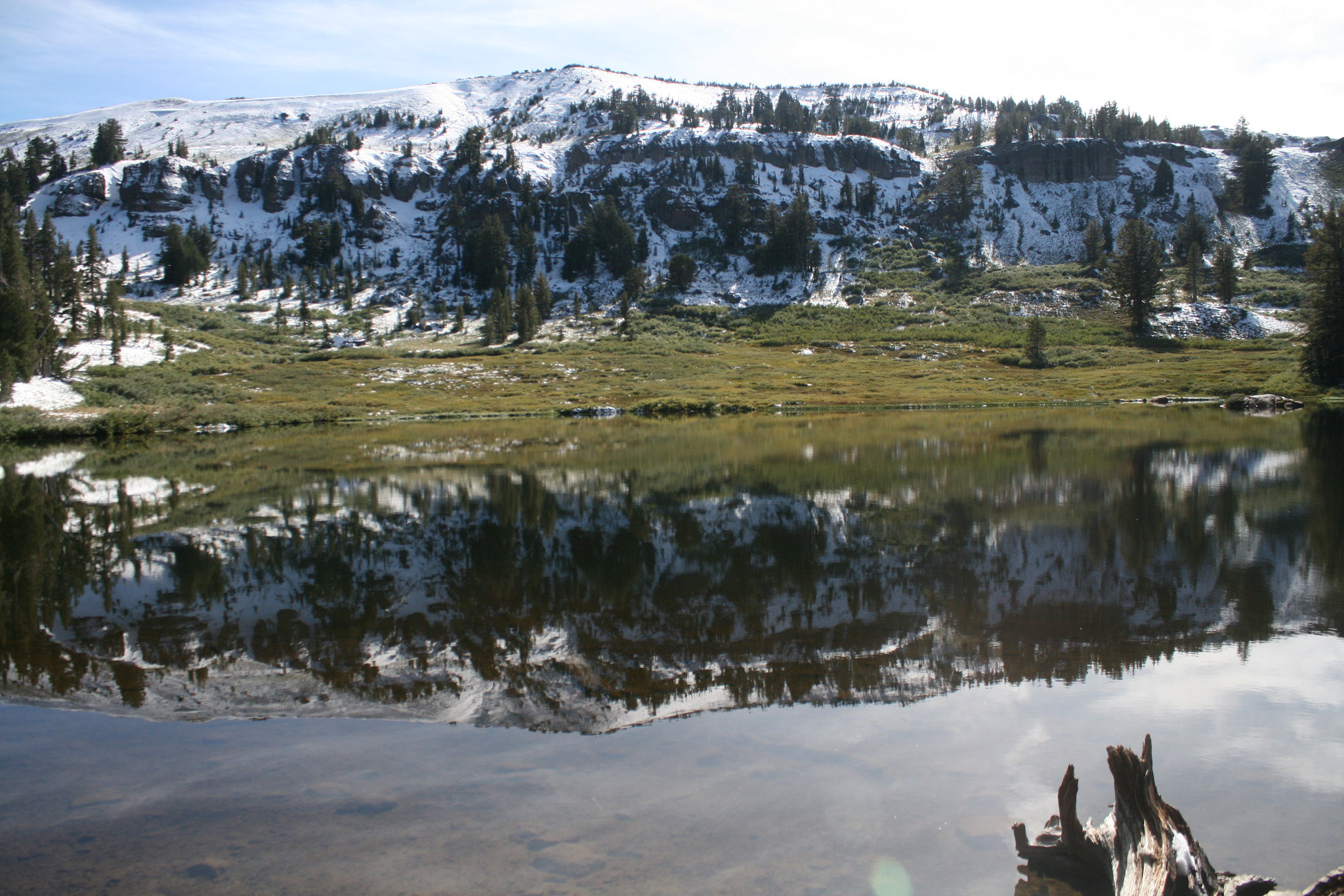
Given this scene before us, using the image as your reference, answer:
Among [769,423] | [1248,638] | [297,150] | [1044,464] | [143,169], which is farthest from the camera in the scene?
[297,150]

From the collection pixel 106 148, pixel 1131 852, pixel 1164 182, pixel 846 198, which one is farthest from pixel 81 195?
pixel 1164 182

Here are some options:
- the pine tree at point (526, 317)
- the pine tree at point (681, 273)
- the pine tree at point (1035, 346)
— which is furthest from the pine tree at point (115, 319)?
the pine tree at point (1035, 346)

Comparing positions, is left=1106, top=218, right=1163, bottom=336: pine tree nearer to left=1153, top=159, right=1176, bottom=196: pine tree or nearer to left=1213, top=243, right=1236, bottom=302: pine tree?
left=1213, top=243, right=1236, bottom=302: pine tree

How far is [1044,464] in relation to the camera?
28547mm

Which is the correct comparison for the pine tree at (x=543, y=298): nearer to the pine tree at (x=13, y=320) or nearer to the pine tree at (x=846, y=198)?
the pine tree at (x=13, y=320)

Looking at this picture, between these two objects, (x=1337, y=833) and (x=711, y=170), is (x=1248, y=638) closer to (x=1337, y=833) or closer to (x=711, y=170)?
(x=1337, y=833)

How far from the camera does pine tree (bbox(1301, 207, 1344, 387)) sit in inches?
2650

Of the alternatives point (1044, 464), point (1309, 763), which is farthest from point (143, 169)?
point (1309, 763)

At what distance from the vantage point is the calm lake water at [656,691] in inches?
224

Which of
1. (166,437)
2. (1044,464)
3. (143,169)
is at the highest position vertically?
(143,169)

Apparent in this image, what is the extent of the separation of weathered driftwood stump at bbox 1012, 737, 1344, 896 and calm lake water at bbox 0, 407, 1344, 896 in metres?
0.34

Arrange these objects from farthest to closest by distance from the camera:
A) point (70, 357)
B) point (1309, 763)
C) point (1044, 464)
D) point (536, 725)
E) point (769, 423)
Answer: point (70, 357) < point (769, 423) < point (1044, 464) < point (536, 725) < point (1309, 763)

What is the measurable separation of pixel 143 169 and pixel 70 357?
13033 centimetres

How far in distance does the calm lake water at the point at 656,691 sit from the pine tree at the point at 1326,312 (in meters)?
64.9
